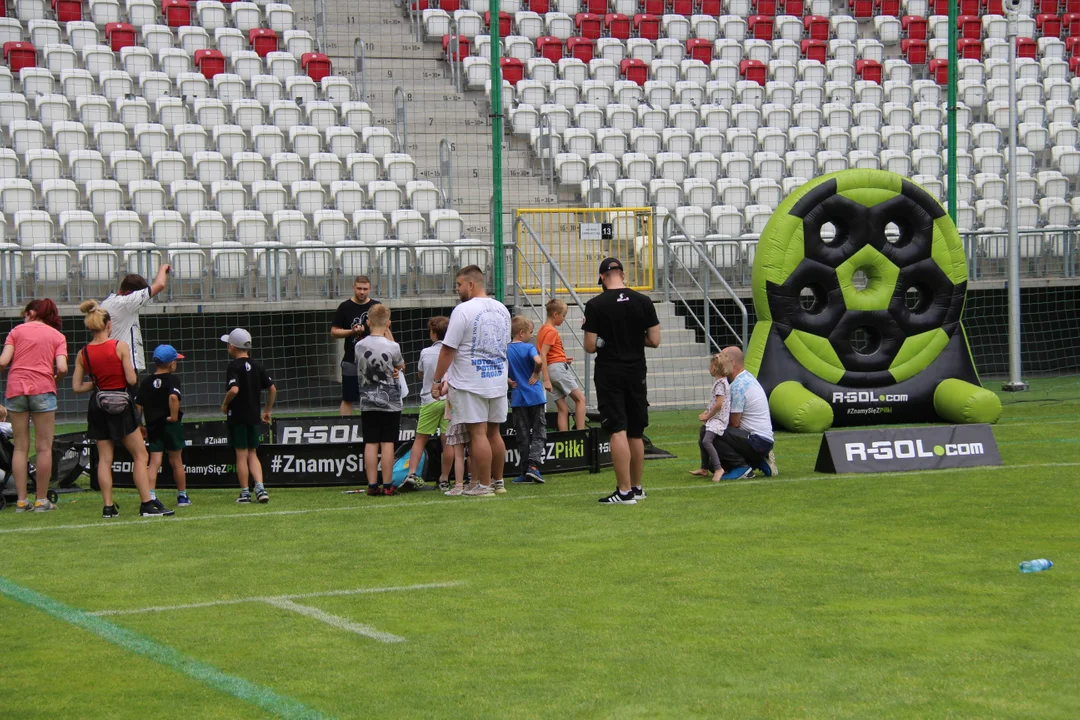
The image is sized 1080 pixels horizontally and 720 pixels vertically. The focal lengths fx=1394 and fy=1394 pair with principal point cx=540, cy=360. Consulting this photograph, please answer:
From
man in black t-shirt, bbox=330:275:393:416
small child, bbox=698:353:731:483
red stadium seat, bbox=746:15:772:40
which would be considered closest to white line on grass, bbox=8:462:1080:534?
small child, bbox=698:353:731:483

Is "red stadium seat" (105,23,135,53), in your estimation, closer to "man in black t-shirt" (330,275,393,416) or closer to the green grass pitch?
"man in black t-shirt" (330,275,393,416)

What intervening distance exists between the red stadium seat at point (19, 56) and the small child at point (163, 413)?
12.4 m

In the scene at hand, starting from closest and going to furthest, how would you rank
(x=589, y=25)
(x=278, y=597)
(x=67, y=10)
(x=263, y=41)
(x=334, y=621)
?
(x=334, y=621) < (x=278, y=597) < (x=67, y=10) < (x=263, y=41) < (x=589, y=25)

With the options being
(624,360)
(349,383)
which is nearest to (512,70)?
(349,383)

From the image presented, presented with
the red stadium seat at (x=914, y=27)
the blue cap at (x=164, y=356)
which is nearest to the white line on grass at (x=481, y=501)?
the blue cap at (x=164, y=356)

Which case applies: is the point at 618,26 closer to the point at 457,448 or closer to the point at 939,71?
the point at 939,71

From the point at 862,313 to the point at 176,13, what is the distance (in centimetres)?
1269

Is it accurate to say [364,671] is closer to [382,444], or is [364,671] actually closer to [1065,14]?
[382,444]

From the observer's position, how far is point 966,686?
505 cm

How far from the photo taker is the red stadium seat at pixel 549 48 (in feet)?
82.1

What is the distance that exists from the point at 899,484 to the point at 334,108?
1322 cm

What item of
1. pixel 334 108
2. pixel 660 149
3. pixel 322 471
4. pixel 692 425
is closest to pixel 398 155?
pixel 334 108

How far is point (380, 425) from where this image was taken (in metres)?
11.1

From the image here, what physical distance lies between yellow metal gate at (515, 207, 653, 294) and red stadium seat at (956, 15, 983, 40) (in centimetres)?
1268
